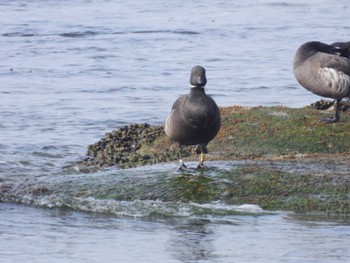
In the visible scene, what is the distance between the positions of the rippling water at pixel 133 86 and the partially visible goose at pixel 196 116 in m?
1.27

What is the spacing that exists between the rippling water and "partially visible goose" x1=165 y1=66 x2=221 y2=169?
127 cm

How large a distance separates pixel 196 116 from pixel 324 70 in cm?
415

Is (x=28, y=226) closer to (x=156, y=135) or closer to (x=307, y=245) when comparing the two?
(x=307, y=245)

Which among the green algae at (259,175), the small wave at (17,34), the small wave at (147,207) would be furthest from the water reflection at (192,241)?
the small wave at (17,34)

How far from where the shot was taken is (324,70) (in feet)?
47.4

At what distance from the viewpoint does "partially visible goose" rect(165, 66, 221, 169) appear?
1089 cm

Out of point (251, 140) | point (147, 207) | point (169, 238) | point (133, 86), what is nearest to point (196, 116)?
point (147, 207)

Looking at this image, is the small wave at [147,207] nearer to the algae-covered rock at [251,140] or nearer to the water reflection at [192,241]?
the water reflection at [192,241]

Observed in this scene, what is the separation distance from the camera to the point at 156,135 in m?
14.8

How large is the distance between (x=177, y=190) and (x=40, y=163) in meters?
4.82

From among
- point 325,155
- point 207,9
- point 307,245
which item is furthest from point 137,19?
point 307,245

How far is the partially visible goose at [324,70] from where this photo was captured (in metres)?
14.3

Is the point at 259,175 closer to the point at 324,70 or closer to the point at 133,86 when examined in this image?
the point at 324,70

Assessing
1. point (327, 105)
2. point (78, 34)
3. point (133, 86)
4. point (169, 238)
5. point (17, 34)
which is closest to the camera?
point (169, 238)
